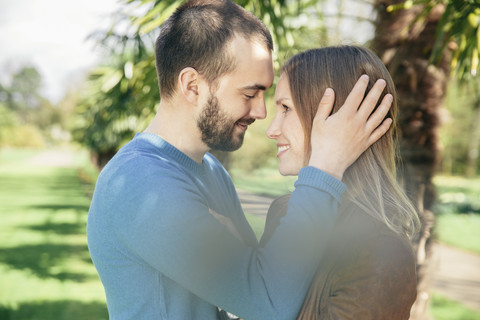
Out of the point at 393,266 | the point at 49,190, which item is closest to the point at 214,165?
the point at 393,266

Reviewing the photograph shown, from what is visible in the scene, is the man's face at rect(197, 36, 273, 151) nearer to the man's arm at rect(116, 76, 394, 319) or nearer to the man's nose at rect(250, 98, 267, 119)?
the man's nose at rect(250, 98, 267, 119)

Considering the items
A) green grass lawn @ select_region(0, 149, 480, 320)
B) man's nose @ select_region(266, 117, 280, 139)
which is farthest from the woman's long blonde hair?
green grass lawn @ select_region(0, 149, 480, 320)

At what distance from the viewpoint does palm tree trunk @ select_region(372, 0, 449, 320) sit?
13.2ft

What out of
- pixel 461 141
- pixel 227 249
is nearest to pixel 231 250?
pixel 227 249

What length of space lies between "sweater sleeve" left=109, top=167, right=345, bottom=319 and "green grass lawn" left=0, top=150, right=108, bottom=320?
505cm

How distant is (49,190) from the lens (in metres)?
21.8

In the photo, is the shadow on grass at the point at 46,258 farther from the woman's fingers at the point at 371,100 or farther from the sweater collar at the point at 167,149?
the woman's fingers at the point at 371,100

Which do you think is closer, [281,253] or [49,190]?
[281,253]

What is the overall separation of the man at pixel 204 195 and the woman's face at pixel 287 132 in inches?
4.2

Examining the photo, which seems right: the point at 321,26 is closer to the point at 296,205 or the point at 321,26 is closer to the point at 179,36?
the point at 179,36

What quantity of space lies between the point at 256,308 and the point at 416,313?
3.51 metres

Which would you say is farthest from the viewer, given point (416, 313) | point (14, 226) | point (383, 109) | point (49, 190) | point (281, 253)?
point (49, 190)

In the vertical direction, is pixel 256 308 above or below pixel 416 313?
above

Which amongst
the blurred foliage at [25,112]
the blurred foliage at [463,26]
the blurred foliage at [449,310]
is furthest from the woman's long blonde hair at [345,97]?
the blurred foliage at [25,112]
